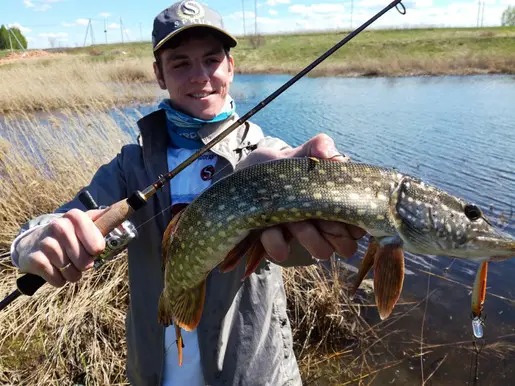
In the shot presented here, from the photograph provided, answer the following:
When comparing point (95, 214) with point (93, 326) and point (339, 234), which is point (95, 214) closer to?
point (339, 234)

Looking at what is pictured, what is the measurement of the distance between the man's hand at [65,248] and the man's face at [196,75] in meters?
0.83

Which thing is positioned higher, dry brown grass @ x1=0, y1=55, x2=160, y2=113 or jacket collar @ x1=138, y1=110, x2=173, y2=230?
jacket collar @ x1=138, y1=110, x2=173, y2=230

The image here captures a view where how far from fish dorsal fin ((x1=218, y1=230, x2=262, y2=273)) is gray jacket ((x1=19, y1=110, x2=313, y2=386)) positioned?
0.93 feet

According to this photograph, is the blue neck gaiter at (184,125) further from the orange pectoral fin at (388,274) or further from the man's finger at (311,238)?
the orange pectoral fin at (388,274)

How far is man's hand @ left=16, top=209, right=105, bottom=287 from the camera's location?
1520 mm

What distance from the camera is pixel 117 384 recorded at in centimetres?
309

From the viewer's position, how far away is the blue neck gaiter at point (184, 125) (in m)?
2.09

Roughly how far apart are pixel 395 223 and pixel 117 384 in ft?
8.12

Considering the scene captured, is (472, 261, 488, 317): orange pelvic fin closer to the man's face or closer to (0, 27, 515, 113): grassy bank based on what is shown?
the man's face

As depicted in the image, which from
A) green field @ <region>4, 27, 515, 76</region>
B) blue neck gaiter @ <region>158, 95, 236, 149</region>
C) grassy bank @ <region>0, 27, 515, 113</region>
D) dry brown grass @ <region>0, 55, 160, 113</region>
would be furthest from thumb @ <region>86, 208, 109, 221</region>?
green field @ <region>4, 27, 515, 76</region>

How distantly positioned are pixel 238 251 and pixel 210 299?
1.37ft

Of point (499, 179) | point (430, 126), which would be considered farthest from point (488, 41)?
point (499, 179)

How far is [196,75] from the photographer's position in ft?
6.84

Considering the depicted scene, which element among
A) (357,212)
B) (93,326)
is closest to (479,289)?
(357,212)
